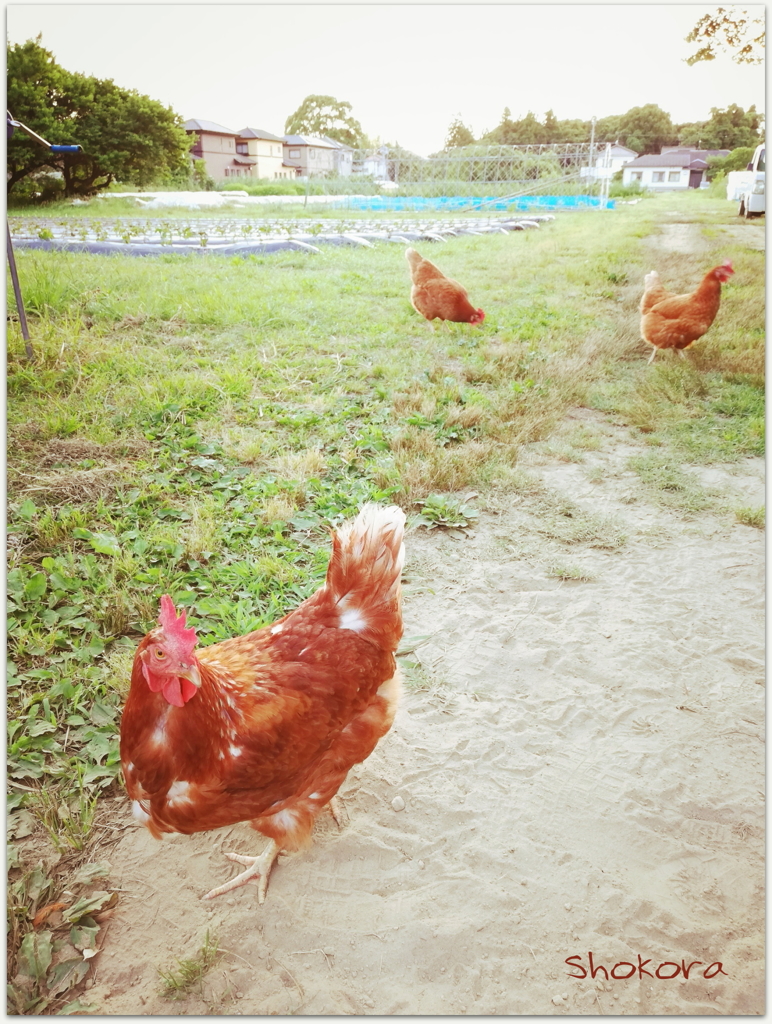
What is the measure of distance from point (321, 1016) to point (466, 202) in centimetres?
438

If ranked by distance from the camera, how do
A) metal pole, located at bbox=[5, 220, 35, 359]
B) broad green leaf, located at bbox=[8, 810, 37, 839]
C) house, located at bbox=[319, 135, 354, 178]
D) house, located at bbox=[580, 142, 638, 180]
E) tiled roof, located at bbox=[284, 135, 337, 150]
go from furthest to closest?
house, located at bbox=[580, 142, 638, 180]
house, located at bbox=[319, 135, 354, 178]
tiled roof, located at bbox=[284, 135, 337, 150]
metal pole, located at bbox=[5, 220, 35, 359]
broad green leaf, located at bbox=[8, 810, 37, 839]

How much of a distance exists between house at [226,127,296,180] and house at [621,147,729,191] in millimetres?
2090

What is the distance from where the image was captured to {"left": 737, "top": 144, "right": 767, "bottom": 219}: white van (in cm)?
273

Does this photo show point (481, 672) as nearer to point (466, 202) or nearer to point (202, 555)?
point (202, 555)

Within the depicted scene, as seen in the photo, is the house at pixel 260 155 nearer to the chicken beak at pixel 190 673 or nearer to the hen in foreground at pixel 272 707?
the hen in foreground at pixel 272 707

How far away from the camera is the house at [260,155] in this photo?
2.80 meters

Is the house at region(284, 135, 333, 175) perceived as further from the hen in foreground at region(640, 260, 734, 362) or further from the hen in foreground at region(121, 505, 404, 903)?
the hen in foreground at region(121, 505, 404, 903)

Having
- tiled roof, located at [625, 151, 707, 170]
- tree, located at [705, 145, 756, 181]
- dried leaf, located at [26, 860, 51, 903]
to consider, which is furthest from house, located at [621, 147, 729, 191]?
dried leaf, located at [26, 860, 51, 903]

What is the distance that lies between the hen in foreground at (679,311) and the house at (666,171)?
559 millimetres

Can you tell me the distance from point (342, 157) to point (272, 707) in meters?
3.24

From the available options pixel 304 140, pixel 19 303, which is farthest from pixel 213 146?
pixel 19 303

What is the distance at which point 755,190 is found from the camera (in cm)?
286

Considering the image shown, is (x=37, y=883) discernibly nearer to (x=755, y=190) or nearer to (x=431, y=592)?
(x=431, y=592)

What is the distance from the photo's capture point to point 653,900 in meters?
1.32
